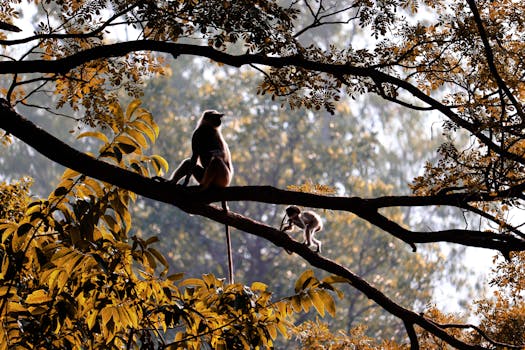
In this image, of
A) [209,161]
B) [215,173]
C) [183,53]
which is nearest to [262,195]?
[183,53]

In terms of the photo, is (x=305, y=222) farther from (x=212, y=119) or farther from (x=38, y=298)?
(x=38, y=298)

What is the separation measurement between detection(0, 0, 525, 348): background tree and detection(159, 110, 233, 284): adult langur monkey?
31.1 inches

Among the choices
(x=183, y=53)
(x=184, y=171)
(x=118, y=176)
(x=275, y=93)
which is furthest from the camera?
(x=184, y=171)

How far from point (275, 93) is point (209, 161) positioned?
116 cm

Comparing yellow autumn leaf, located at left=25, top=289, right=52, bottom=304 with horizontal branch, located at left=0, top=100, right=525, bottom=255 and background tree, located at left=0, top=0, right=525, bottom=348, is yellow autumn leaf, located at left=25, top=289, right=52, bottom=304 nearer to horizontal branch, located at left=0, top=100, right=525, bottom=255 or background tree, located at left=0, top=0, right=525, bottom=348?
background tree, located at left=0, top=0, right=525, bottom=348

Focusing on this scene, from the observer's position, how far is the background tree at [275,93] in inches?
139

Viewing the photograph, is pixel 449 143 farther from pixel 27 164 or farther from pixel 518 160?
pixel 27 164

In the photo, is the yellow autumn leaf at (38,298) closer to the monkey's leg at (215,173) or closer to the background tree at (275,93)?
the background tree at (275,93)

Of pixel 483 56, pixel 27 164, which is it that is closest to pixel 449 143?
pixel 483 56

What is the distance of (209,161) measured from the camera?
19.0 feet

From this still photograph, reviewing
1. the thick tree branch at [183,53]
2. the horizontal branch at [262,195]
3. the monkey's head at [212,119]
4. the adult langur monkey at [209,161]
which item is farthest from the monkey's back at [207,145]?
the horizontal branch at [262,195]

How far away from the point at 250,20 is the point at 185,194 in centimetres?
103

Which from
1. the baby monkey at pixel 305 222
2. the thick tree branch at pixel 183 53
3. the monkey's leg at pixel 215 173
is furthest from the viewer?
the baby monkey at pixel 305 222

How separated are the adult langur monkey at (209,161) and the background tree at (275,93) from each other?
79 cm
